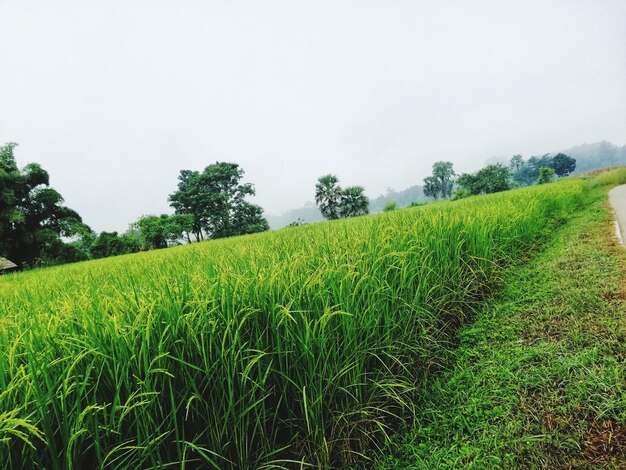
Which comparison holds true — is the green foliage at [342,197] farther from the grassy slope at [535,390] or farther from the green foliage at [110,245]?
the grassy slope at [535,390]

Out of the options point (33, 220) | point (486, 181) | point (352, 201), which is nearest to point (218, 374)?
point (33, 220)

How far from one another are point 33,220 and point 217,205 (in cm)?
2101

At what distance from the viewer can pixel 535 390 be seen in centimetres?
165

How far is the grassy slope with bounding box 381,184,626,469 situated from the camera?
1313mm

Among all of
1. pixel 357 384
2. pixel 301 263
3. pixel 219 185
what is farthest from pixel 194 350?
pixel 219 185

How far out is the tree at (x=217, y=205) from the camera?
42312mm

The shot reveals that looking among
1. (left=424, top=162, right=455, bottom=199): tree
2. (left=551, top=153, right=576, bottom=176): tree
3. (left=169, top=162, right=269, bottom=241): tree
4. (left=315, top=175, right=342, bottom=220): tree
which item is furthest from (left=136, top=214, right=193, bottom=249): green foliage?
(left=551, top=153, right=576, bottom=176): tree

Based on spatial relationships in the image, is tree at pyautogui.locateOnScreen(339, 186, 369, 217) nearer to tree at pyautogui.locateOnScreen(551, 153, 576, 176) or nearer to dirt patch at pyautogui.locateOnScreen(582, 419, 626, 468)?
dirt patch at pyautogui.locateOnScreen(582, 419, 626, 468)

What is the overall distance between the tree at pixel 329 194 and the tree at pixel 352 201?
2.89ft

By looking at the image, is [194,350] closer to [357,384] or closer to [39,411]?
[39,411]

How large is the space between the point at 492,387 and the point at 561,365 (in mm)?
442

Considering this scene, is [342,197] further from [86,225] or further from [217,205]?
[86,225]

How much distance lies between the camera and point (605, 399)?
4.72ft

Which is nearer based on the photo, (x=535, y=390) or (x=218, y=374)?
(x=218, y=374)
